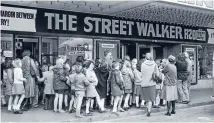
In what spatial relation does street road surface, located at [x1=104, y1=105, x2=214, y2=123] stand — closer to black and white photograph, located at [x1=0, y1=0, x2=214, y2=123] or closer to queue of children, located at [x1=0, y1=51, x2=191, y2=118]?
black and white photograph, located at [x1=0, y1=0, x2=214, y2=123]

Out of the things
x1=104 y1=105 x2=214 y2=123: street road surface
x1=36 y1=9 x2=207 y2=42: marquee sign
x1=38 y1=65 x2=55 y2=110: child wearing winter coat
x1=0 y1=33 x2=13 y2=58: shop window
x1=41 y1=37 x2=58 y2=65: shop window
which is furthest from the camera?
x1=41 y1=37 x2=58 y2=65: shop window

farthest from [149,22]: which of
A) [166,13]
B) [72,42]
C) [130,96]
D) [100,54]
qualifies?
[130,96]

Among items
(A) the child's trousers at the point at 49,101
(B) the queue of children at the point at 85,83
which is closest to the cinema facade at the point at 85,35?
(A) the child's trousers at the point at 49,101

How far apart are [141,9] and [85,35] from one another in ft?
8.19

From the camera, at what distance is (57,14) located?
1120cm

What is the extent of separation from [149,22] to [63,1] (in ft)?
17.2

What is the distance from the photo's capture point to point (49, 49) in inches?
457

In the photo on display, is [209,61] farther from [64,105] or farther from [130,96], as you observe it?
[64,105]

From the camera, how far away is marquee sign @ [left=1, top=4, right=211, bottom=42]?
10.8m

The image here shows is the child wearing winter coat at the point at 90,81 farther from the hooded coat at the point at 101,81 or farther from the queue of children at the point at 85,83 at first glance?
the hooded coat at the point at 101,81

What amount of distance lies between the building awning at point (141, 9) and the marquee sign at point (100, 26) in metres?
0.26

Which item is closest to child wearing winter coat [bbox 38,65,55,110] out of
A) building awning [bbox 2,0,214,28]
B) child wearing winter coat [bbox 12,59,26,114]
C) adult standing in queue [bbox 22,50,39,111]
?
adult standing in queue [bbox 22,50,39,111]

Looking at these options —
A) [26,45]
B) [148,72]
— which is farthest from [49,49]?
[148,72]

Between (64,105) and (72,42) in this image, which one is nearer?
(64,105)
